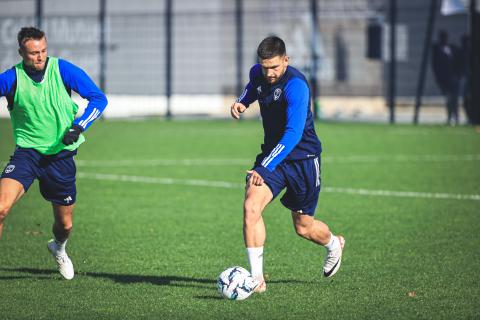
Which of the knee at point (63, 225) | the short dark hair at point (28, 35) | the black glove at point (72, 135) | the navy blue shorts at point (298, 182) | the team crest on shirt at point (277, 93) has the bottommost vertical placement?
the knee at point (63, 225)

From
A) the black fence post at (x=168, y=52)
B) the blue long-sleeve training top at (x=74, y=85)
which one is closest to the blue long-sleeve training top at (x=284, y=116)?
the blue long-sleeve training top at (x=74, y=85)

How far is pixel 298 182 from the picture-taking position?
7.45 metres

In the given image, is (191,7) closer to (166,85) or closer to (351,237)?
(166,85)

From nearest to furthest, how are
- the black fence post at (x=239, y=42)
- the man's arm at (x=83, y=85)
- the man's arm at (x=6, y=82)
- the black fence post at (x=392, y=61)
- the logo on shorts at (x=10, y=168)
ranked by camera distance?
the logo on shorts at (x=10, y=168) → the man's arm at (x=6, y=82) → the man's arm at (x=83, y=85) → the black fence post at (x=392, y=61) → the black fence post at (x=239, y=42)

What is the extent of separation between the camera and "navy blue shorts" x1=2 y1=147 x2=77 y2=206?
751 centimetres

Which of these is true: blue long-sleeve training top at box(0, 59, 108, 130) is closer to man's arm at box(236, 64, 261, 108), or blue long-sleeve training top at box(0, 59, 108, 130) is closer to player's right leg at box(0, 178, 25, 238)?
player's right leg at box(0, 178, 25, 238)

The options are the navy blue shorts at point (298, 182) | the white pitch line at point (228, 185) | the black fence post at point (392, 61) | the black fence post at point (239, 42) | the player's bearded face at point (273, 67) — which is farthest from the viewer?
the black fence post at point (239, 42)

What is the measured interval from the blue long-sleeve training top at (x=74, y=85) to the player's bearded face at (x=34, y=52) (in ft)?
0.53

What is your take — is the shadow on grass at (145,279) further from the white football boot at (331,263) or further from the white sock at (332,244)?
the white sock at (332,244)

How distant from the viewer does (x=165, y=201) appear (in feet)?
42.3

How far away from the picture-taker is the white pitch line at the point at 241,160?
57.5ft

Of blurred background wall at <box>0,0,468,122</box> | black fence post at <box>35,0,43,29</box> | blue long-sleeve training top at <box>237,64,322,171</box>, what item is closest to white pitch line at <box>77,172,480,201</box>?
blue long-sleeve training top at <box>237,64,322,171</box>

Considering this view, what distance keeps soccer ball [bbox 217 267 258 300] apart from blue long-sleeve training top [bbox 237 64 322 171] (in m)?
0.82

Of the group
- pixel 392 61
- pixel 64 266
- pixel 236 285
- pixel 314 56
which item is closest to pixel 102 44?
pixel 314 56
